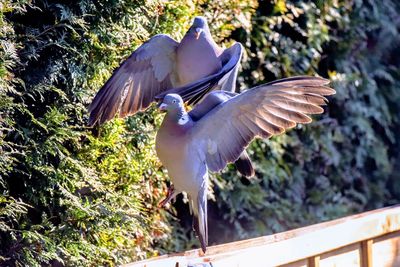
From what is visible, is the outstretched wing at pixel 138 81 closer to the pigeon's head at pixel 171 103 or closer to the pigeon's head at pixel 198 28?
the pigeon's head at pixel 198 28

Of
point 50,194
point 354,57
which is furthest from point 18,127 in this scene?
point 354,57

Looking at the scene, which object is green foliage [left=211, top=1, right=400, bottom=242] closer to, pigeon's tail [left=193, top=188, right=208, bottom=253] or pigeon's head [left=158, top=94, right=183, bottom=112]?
pigeon's tail [left=193, top=188, right=208, bottom=253]

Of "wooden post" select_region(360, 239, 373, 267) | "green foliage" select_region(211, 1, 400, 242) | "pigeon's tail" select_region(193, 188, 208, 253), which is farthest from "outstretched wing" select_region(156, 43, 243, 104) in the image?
"green foliage" select_region(211, 1, 400, 242)

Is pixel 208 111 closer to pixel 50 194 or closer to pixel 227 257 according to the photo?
pixel 227 257

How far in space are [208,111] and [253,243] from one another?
92cm

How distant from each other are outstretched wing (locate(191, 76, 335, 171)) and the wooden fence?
358 millimetres

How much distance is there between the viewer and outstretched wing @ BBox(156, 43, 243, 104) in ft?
10.2

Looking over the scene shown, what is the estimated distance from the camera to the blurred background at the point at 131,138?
10.8ft

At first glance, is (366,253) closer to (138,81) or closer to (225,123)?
(225,123)

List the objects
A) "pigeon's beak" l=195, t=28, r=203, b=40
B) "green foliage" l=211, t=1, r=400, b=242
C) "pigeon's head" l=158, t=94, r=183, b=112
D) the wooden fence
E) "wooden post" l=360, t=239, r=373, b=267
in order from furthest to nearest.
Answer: "green foliage" l=211, t=1, r=400, b=242 < "wooden post" l=360, t=239, r=373, b=267 < "pigeon's beak" l=195, t=28, r=203, b=40 < the wooden fence < "pigeon's head" l=158, t=94, r=183, b=112

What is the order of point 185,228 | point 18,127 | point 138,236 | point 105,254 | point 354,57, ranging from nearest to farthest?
point 18,127 < point 105,254 < point 138,236 < point 185,228 < point 354,57

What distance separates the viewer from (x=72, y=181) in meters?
3.43

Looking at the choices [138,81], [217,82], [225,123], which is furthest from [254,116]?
[138,81]

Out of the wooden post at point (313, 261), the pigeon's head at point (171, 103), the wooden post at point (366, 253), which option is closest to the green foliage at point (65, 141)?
the pigeon's head at point (171, 103)
